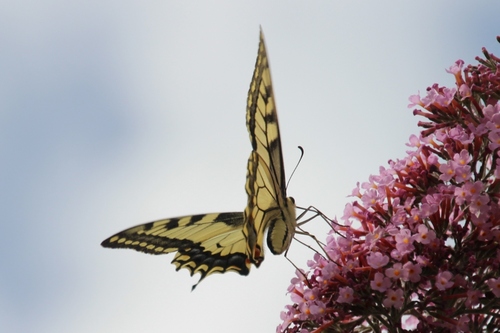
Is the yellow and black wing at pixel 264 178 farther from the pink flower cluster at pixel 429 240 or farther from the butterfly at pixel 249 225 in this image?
the pink flower cluster at pixel 429 240

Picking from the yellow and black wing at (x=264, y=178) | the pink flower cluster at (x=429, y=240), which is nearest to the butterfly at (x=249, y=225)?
the yellow and black wing at (x=264, y=178)

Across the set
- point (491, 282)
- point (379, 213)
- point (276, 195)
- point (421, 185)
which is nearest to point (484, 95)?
point (421, 185)

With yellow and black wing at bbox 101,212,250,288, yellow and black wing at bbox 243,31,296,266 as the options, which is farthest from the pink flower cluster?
yellow and black wing at bbox 101,212,250,288

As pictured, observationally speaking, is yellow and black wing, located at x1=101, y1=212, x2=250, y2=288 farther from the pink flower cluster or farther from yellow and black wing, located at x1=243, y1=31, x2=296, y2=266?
the pink flower cluster

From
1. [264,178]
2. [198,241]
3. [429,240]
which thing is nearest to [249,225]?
[264,178]

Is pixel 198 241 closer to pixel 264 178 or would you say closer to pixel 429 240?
pixel 264 178
